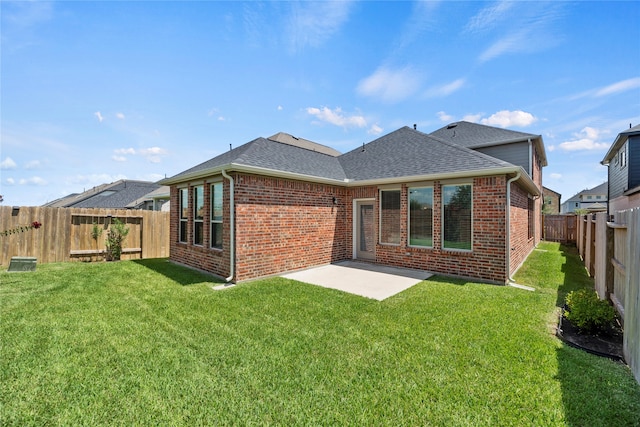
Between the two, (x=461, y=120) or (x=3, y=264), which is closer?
(x=3, y=264)

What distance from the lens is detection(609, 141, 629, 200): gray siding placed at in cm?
1383

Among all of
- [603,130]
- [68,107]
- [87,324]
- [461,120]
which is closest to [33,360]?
[87,324]

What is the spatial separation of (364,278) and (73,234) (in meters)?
10.5

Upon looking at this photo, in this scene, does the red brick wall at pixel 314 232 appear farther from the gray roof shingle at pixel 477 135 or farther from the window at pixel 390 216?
the gray roof shingle at pixel 477 135

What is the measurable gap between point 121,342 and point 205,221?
487 cm

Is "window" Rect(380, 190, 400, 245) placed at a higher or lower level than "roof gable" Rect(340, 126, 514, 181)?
lower

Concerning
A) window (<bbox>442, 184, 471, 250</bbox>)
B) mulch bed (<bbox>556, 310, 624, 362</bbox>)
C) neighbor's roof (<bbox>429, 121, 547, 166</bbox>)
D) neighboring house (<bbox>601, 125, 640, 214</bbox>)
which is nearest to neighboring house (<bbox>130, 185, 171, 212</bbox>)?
window (<bbox>442, 184, 471, 250</bbox>)

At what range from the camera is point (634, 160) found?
42.3ft

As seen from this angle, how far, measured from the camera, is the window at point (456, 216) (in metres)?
7.66

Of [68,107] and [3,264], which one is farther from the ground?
[68,107]

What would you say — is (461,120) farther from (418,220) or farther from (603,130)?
(418,220)

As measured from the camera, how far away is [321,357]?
3.41m

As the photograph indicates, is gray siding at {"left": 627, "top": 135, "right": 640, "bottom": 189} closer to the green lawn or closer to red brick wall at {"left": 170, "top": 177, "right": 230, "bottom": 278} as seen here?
the green lawn

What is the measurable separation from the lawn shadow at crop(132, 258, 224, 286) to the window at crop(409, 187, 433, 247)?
5.92 m
